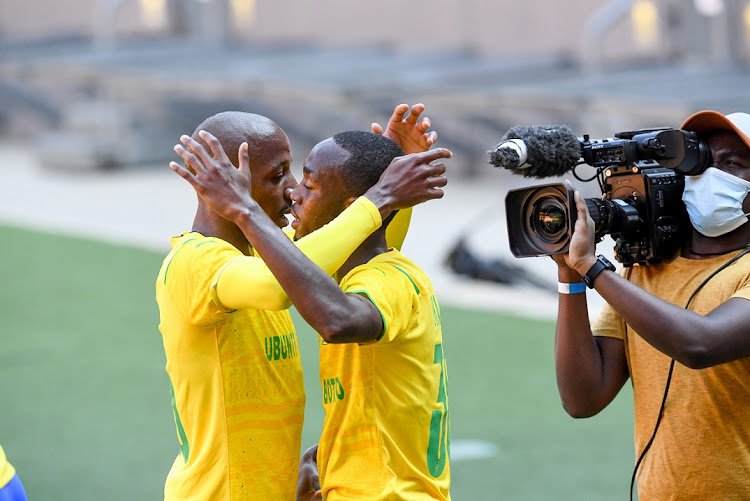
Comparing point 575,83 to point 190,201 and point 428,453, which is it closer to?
point 190,201

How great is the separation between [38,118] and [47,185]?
650cm

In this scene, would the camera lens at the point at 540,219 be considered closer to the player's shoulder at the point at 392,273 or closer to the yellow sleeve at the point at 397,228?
the player's shoulder at the point at 392,273

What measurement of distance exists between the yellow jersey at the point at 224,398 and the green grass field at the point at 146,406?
9.17 feet

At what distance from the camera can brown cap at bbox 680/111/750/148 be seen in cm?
289

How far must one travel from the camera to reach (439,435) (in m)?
2.95

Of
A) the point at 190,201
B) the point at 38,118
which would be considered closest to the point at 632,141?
the point at 190,201

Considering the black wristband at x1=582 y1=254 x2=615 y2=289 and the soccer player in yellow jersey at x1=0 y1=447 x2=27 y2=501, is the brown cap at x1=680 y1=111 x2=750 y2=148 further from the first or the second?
the soccer player in yellow jersey at x1=0 y1=447 x2=27 y2=501

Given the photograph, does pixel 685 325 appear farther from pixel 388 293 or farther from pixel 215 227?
pixel 215 227

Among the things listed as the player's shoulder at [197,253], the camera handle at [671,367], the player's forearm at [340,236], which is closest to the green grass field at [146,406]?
the camera handle at [671,367]

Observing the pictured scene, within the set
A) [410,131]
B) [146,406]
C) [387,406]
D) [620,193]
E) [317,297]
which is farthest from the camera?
[146,406]

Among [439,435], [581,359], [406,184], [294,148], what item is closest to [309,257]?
[406,184]

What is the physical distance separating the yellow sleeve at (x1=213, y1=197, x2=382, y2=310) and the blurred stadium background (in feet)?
10.3

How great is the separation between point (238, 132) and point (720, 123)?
1230 mm

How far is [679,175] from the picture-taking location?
9.92 feet
